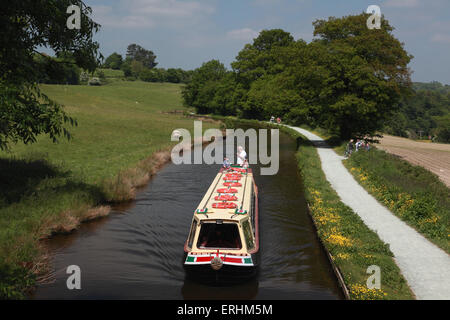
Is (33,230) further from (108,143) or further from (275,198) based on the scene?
(108,143)

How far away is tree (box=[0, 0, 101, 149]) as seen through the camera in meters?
13.1

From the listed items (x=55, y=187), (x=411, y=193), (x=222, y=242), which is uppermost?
(x=411, y=193)

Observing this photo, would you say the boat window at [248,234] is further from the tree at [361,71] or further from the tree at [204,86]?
the tree at [204,86]

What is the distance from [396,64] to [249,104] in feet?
161

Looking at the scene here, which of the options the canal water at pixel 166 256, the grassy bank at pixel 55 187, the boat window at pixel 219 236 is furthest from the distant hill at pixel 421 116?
the boat window at pixel 219 236

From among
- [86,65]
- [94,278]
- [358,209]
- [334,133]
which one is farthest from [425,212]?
[334,133]

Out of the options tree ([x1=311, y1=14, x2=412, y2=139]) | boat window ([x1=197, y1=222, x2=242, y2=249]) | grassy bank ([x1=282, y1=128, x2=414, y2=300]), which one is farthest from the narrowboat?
tree ([x1=311, y1=14, x2=412, y2=139])

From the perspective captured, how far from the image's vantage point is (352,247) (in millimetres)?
14086

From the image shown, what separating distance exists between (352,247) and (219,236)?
17.2ft

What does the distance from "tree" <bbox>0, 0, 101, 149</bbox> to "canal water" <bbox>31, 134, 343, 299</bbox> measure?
16.7ft

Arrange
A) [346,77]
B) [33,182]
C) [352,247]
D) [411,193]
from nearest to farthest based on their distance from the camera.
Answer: [352,247] → [411,193] → [33,182] → [346,77]

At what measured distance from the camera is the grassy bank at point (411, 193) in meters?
15.9

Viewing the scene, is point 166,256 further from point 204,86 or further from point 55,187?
point 204,86

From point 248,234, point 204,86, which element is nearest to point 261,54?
point 204,86
